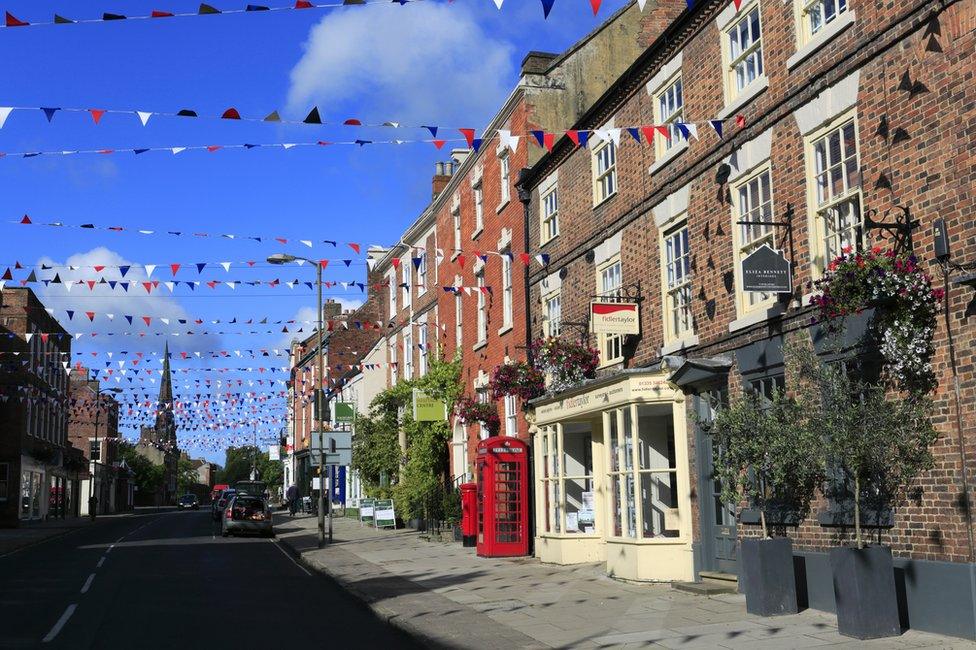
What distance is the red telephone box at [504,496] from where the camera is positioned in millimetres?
21859

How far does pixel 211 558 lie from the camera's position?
23594 mm

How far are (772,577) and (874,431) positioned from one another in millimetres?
2622

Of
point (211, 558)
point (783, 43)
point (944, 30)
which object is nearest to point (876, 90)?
point (944, 30)

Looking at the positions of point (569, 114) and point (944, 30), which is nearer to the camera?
point (944, 30)

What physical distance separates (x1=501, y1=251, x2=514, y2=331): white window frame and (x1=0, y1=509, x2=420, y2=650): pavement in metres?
8.05

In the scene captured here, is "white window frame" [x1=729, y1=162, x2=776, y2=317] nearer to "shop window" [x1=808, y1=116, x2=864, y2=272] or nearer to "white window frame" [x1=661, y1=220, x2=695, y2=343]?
"shop window" [x1=808, y1=116, x2=864, y2=272]

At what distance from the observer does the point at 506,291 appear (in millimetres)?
25344

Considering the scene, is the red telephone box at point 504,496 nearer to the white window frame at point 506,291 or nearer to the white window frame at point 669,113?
the white window frame at point 506,291

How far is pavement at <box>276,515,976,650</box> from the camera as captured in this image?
33.4ft

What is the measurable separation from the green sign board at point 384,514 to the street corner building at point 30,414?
16891 mm

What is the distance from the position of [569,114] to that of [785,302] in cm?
1325

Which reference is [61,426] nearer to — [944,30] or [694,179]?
[694,179]

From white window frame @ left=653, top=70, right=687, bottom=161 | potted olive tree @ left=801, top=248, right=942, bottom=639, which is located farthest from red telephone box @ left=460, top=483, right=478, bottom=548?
potted olive tree @ left=801, top=248, right=942, bottom=639

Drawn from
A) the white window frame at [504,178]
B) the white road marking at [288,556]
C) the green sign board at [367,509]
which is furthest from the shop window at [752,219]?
the green sign board at [367,509]
